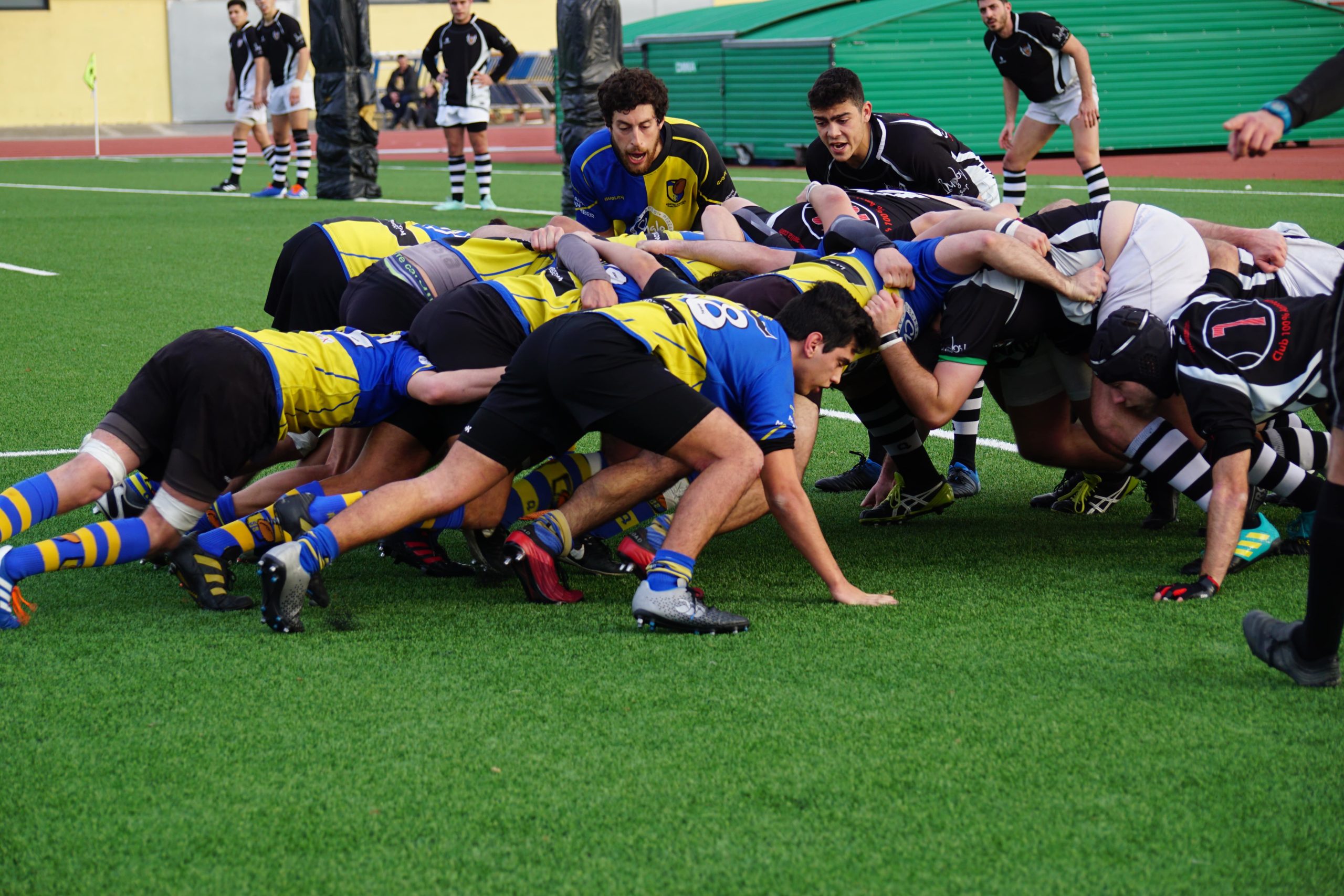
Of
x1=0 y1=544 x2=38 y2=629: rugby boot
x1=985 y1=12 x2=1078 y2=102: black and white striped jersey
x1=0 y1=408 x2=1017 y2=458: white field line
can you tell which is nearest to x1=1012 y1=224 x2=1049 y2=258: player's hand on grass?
x1=0 y1=408 x2=1017 y2=458: white field line

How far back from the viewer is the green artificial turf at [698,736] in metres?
2.60

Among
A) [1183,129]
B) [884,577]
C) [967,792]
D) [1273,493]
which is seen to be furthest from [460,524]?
[1183,129]

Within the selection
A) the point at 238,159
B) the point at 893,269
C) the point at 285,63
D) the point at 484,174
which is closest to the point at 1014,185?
the point at 484,174

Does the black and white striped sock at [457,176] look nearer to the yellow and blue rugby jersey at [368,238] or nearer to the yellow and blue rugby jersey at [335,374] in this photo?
the yellow and blue rugby jersey at [368,238]

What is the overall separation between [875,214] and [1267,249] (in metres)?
1.44

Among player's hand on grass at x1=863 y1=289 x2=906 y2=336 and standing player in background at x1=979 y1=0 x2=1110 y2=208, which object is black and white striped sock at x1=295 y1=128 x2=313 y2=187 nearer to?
standing player in background at x1=979 y1=0 x2=1110 y2=208

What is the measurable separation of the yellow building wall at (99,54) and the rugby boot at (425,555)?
2794 cm

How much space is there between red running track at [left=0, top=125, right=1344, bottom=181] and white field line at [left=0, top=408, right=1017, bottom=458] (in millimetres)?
8075

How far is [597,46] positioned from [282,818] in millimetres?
12102

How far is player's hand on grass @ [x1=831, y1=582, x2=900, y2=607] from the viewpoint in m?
4.12

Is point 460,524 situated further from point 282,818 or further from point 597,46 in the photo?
point 597,46

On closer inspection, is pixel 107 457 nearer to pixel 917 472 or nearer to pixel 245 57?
pixel 917 472

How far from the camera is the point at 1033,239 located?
185 inches

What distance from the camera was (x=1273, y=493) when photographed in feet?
15.3
